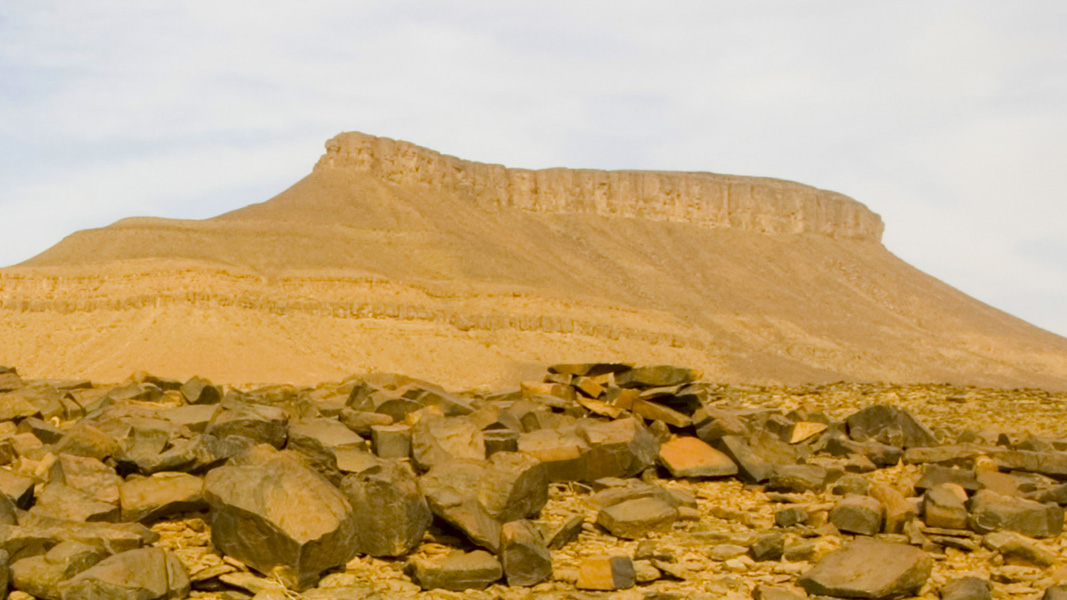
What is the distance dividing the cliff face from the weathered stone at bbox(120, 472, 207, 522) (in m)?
59.7

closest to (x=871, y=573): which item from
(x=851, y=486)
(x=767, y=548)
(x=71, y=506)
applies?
(x=767, y=548)

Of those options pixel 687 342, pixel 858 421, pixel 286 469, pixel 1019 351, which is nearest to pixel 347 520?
pixel 286 469

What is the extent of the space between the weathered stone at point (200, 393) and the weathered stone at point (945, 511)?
8.25 metres

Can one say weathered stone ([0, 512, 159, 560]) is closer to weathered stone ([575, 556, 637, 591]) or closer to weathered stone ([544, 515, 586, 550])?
weathered stone ([544, 515, 586, 550])

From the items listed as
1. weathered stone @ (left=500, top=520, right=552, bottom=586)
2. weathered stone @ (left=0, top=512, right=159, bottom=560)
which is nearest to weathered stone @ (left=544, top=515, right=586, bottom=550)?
weathered stone @ (left=500, top=520, right=552, bottom=586)

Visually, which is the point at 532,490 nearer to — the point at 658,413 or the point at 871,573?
the point at 871,573

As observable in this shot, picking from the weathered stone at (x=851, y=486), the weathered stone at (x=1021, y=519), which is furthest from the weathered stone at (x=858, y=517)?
the weathered stone at (x=851, y=486)

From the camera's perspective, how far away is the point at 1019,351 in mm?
67875

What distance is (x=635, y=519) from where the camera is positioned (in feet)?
27.9

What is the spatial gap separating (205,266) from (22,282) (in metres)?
6.92

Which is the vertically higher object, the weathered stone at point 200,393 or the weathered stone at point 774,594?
the weathered stone at point 200,393

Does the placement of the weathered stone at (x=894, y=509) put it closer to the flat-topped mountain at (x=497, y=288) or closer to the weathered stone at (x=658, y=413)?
the weathered stone at (x=658, y=413)

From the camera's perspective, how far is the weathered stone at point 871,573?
7.01 metres

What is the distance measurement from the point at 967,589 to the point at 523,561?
9.75ft
